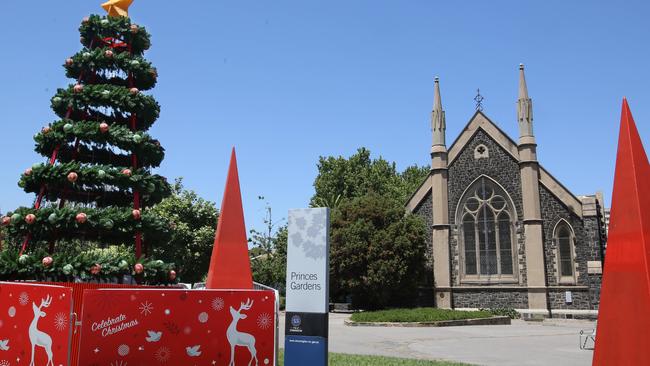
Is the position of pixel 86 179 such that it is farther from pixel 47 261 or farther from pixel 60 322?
pixel 60 322

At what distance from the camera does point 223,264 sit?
12.0 meters

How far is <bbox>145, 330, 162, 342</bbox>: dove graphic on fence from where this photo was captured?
7492 millimetres

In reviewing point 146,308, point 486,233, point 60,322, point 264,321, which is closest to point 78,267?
point 60,322

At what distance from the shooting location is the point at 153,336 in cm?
753

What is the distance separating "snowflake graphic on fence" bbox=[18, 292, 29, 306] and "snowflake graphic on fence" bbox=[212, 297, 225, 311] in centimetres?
273

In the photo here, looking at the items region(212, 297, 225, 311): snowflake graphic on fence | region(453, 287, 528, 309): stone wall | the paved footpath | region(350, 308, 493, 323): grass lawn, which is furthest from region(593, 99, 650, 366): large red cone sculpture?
region(453, 287, 528, 309): stone wall

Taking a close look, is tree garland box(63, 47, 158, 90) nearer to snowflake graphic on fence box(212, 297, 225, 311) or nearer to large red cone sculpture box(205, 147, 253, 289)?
large red cone sculpture box(205, 147, 253, 289)

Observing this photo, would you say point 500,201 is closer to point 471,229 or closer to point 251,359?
point 471,229

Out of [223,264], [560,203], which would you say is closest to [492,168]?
[560,203]

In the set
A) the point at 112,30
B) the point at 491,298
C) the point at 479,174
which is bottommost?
the point at 491,298

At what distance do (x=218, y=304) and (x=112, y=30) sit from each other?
7.87 metres

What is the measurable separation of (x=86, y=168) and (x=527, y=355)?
38.7 feet

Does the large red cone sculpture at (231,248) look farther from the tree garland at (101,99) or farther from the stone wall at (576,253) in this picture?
A: the stone wall at (576,253)

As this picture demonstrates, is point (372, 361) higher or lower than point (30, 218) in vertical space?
lower
